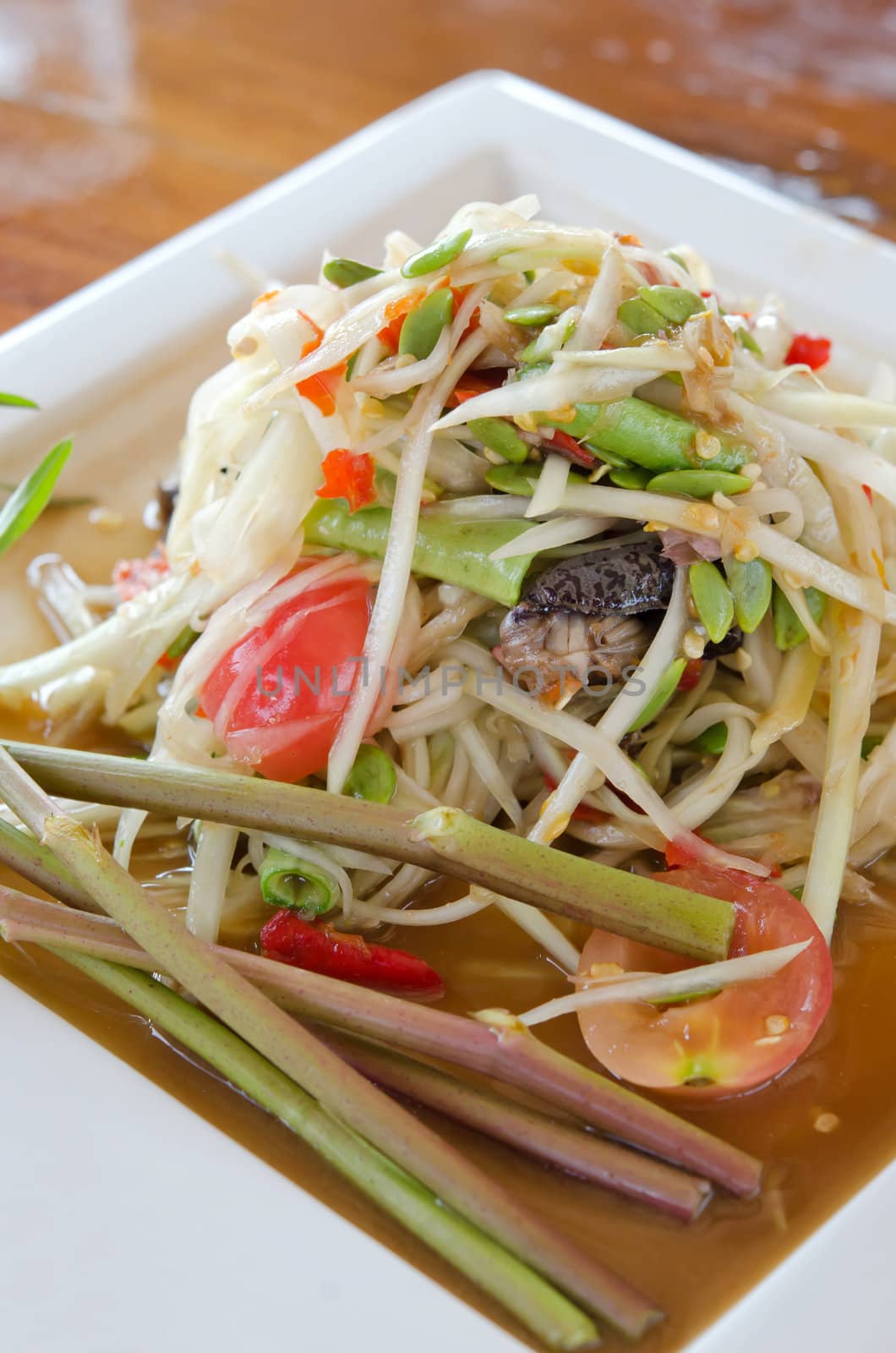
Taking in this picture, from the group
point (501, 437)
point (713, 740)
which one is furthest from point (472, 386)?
point (713, 740)

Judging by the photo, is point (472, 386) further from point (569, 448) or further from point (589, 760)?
point (589, 760)

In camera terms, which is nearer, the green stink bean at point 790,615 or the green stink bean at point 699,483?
the green stink bean at point 699,483

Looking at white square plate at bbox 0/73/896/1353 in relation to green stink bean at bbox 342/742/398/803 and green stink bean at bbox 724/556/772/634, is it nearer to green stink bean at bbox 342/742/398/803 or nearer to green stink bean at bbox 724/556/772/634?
green stink bean at bbox 342/742/398/803

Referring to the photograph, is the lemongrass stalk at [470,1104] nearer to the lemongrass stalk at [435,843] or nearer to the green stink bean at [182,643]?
the lemongrass stalk at [435,843]

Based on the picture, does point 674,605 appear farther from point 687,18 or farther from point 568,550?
point 687,18

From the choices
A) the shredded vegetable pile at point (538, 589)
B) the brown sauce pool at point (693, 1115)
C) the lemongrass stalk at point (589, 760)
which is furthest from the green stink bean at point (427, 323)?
the brown sauce pool at point (693, 1115)

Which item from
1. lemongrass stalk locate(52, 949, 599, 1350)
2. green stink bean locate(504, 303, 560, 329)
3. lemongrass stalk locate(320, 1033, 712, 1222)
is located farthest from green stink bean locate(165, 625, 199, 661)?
lemongrass stalk locate(320, 1033, 712, 1222)
